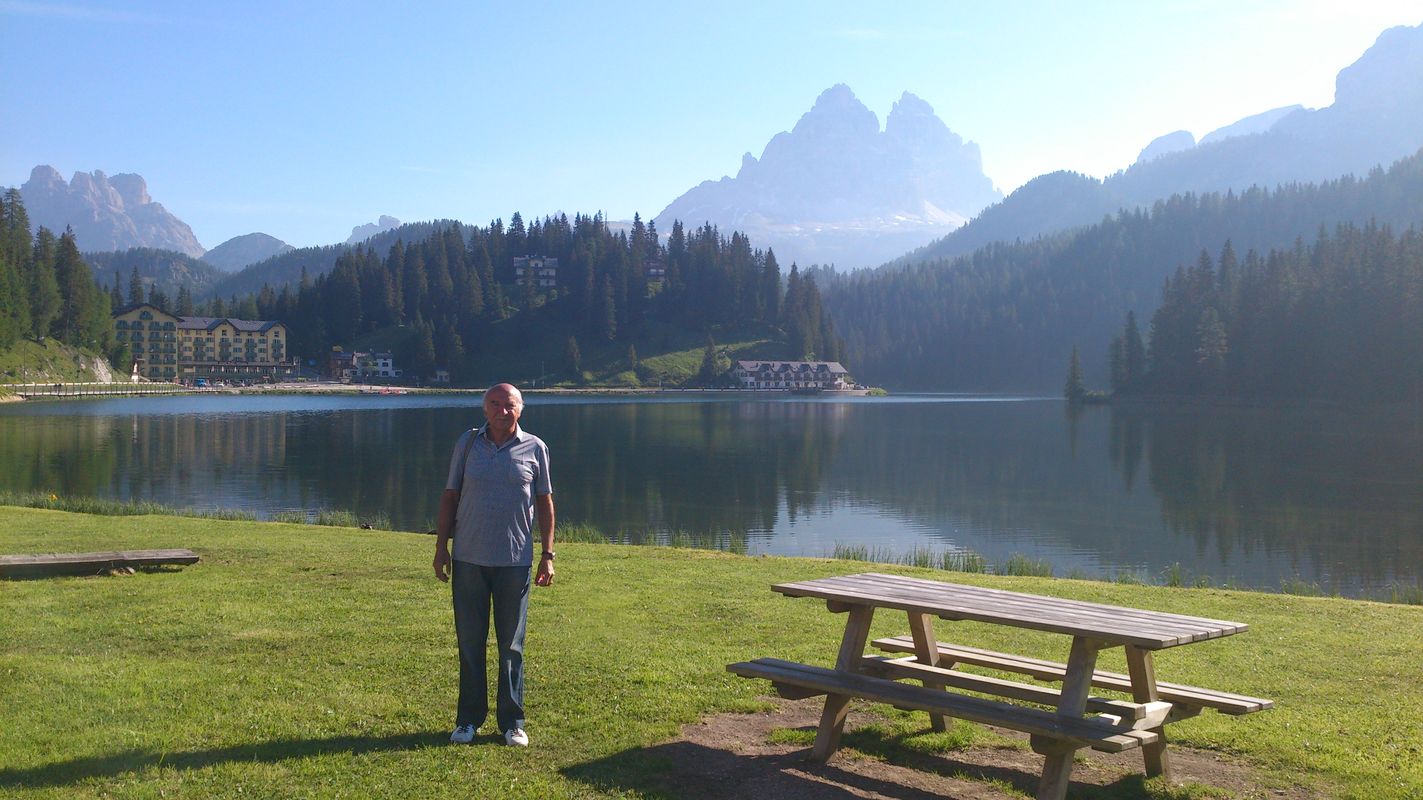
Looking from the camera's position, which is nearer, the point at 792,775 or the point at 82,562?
the point at 792,775

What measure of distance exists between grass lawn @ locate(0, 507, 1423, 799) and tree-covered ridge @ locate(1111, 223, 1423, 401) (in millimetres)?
111231

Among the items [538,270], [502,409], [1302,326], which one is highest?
[538,270]

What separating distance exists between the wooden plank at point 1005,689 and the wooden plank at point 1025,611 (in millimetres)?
526

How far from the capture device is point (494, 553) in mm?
7410

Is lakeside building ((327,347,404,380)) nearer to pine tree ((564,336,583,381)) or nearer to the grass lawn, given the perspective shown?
pine tree ((564,336,583,381))

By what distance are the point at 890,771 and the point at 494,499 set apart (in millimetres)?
3344

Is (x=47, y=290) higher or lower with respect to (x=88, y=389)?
higher

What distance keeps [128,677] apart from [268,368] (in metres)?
187

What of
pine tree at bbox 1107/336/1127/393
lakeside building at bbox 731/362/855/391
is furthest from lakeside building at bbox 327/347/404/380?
pine tree at bbox 1107/336/1127/393

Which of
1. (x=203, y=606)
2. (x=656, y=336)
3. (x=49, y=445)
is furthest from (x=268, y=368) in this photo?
(x=203, y=606)

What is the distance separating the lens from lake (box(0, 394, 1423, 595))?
2970 cm

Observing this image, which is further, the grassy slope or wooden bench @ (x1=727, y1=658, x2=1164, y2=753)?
the grassy slope

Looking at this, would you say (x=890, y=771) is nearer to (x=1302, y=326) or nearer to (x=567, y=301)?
(x=1302, y=326)

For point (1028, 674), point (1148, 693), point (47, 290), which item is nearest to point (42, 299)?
point (47, 290)
